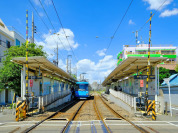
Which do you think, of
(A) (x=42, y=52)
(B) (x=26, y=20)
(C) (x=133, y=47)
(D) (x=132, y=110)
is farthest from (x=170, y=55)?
(B) (x=26, y=20)

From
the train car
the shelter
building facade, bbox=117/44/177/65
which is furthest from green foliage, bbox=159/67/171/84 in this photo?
the shelter

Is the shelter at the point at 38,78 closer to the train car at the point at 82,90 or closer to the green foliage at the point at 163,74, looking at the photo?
the train car at the point at 82,90

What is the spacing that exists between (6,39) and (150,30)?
78.5 feet

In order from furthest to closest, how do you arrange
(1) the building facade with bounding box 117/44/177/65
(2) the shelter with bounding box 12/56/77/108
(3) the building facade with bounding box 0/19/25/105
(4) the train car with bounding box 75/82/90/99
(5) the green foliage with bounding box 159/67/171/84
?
(1) the building facade with bounding box 117/44/177/65
(5) the green foliage with bounding box 159/67/171/84
(4) the train car with bounding box 75/82/90/99
(3) the building facade with bounding box 0/19/25/105
(2) the shelter with bounding box 12/56/77/108

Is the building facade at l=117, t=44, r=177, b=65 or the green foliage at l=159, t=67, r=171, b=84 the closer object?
the green foliage at l=159, t=67, r=171, b=84

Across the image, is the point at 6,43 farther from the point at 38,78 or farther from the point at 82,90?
the point at 38,78

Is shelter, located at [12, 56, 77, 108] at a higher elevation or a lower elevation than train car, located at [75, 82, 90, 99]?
higher

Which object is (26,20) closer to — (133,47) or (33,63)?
(33,63)

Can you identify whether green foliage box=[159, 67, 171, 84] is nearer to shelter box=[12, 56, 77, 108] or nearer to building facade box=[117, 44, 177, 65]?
building facade box=[117, 44, 177, 65]

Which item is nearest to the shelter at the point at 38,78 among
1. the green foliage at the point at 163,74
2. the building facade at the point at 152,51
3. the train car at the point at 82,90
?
the train car at the point at 82,90

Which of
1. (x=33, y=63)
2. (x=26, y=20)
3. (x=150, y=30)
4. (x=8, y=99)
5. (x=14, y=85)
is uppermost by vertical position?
(x=26, y=20)

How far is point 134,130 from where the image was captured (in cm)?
785

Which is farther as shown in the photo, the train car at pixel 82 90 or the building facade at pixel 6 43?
the train car at pixel 82 90

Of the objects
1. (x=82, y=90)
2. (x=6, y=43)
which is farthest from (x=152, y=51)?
(x=6, y=43)
